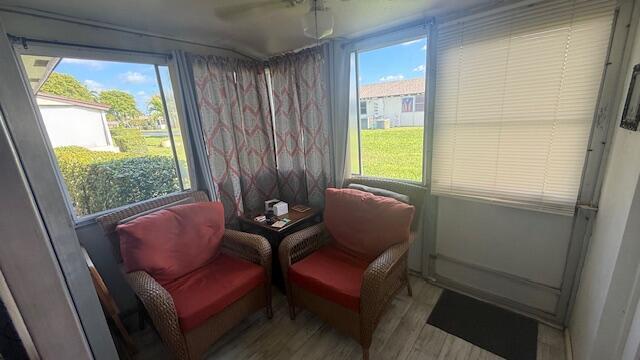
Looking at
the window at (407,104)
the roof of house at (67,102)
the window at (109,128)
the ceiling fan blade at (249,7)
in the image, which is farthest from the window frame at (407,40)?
the roof of house at (67,102)

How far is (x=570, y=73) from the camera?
140cm

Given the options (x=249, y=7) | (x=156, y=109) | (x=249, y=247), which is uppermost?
(x=249, y=7)

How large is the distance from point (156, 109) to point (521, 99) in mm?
2678

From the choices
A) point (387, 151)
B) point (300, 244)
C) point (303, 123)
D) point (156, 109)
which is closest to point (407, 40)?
point (387, 151)

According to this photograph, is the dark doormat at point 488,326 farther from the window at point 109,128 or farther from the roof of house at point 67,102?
the roof of house at point 67,102

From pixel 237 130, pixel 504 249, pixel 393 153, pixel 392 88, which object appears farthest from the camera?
pixel 237 130

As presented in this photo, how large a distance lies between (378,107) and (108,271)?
8.19 ft

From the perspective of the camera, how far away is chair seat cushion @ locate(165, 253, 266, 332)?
1403 millimetres

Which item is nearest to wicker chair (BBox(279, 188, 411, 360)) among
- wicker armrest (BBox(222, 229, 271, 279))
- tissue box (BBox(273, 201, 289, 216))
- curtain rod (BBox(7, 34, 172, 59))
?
wicker armrest (BBox(222, 229, 271, 279))

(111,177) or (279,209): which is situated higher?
(111,177)

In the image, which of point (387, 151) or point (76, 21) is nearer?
point (76, 21)

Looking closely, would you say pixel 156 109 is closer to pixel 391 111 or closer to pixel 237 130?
pixel 237 130

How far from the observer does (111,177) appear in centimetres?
193

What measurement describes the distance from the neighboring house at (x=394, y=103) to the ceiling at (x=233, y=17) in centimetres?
45
